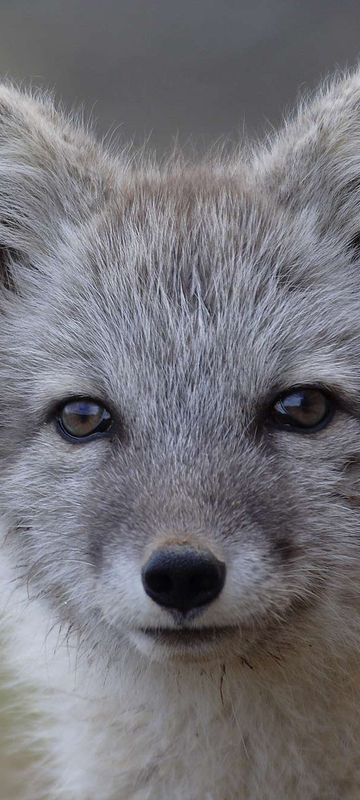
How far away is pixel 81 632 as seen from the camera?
357cm

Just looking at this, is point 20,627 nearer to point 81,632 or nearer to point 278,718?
point 81,632

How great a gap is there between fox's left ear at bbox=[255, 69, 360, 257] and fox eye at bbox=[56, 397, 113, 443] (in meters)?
0.93

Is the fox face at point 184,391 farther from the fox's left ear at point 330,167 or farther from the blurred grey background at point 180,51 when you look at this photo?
the blurred grey background at point 180,51

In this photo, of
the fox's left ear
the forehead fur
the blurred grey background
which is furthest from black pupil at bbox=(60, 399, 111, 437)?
the blurred grey background

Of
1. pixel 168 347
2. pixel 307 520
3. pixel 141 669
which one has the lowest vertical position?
pixel 141 669

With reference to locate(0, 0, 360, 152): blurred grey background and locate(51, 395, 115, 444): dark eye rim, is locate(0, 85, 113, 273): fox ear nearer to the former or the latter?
locate(51, 395, 115, 444): dark eye rim

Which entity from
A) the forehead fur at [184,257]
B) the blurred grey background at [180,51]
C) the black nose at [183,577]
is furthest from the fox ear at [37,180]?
the blurred grey background at [180,51]

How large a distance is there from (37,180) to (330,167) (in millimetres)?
953

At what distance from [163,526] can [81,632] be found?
719 mm

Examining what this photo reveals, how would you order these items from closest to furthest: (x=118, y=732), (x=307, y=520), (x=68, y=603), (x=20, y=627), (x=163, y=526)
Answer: (x=163, y=526) → (x=307, y=520) → (x=68, y=603) → (x=118, y=732) → (x=20, y=627)

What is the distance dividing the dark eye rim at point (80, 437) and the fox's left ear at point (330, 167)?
2.99ft

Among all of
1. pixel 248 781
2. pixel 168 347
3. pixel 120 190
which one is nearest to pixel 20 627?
pixel 248 781

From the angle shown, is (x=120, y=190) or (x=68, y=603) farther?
(x=120, y=190)

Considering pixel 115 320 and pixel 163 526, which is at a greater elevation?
pixel 115 320
